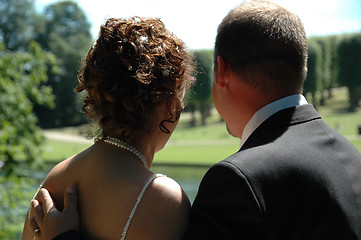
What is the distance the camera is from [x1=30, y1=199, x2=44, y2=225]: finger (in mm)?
1816

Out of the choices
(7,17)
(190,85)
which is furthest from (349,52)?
(7,17)

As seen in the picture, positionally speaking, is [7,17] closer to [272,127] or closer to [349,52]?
[349,52]

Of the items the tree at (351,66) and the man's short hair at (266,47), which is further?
the tree at (351,66)

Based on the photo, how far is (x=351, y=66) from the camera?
3058cm

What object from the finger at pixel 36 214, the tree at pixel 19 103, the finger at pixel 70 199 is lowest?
the tree at pixel 19 103

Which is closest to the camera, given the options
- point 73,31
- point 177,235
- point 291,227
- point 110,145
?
point 291,227

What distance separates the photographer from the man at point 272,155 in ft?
4.69

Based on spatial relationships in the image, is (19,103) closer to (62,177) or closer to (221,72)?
(62,177)

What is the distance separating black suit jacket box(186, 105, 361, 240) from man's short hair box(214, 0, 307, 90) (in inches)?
10.9

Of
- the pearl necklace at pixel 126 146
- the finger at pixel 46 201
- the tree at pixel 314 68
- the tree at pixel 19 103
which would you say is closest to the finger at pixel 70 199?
the finger at pixel 46 201

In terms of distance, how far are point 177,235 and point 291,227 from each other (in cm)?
45

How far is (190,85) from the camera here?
202 cm

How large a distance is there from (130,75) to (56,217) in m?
0.67

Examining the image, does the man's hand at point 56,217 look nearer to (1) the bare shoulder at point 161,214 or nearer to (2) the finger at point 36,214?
(2) the finger at point 36,214
